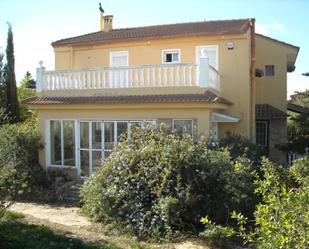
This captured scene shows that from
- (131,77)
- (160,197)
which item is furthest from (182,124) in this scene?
(160,197)

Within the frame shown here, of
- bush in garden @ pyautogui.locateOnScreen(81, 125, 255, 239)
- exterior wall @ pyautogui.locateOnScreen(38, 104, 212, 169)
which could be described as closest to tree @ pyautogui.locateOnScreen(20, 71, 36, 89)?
exterior wall @ pyautogui.locateOnScreen(38, 104, 212, 169)

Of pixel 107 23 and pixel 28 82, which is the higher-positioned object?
pixel 107 23

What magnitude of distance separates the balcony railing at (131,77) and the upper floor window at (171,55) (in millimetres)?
2596

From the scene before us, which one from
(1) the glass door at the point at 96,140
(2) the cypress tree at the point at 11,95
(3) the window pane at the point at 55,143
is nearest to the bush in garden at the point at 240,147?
(1) the glass door at the point at 96,140

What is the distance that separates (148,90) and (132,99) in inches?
31.7

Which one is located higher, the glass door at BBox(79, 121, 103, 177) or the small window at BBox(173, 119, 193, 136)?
the small window at BBox(173, 119, 193, 136)

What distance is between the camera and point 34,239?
9.43 m

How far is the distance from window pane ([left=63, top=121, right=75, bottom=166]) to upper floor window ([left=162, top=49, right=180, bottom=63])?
5.42 m

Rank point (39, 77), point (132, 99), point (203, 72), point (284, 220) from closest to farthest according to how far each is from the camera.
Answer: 1. point (284, 220)
2. point (203, 72)
3. point (132, 99)
4. point (39, 77)

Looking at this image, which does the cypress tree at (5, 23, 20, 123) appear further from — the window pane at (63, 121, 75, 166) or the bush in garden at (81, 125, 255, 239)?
the bush in garden at (81, 125, 255, 239)

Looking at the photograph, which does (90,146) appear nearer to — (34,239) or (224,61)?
(224,61)

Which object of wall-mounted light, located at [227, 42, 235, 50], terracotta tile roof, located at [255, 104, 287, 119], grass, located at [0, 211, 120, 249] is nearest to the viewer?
grass, located at [0, 211, 120, 249]

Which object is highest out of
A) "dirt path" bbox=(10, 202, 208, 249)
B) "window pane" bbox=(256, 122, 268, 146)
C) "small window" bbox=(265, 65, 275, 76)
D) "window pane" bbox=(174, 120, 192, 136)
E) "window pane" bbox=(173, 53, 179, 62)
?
"window pane" bbox=(173, 53, 179, 62)

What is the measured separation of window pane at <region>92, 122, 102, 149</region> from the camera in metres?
16.4
